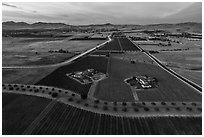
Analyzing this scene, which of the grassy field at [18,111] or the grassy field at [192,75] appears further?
the grassy field at [192,75]

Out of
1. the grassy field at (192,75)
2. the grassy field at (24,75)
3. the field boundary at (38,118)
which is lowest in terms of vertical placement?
the field boundary at (38,118)

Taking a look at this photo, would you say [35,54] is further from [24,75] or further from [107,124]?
[107,124]

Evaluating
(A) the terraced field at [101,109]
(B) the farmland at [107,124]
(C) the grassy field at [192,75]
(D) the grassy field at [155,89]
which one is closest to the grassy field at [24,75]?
(A) the terraced field at [101,109]

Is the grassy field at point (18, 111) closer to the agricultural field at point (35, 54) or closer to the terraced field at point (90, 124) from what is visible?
the terraced field at point (90, 124)

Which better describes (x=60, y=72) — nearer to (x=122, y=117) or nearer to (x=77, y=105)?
(x=77, y=105)

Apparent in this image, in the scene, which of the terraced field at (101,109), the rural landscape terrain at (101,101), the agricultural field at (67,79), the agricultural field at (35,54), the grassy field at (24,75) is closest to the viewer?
the terraced field at (101,109)

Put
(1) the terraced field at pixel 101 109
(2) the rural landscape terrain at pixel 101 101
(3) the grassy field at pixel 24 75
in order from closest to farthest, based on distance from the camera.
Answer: (1) the terraced field at pixel 101 109 < (2) the rural landscape terrain at pixel 101 101 < (3) the grassy field at pixel 24 75

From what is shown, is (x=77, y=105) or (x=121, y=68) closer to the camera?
(x=77, y=105)

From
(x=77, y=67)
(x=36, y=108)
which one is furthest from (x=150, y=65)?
(x=36, y=108)
